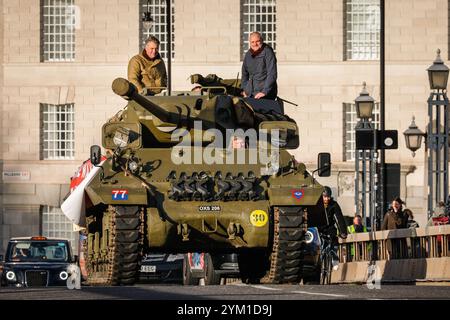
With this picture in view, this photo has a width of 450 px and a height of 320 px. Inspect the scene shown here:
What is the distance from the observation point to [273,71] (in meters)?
27.1

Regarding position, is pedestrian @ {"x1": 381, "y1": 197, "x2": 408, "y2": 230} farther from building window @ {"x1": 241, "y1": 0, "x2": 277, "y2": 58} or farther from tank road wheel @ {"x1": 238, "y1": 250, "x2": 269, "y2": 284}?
building window @ {"x1": 241, "y1": 0, "x2": 277, "y2": 58}

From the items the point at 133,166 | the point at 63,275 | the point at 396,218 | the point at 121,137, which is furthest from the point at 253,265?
the point at 63,275

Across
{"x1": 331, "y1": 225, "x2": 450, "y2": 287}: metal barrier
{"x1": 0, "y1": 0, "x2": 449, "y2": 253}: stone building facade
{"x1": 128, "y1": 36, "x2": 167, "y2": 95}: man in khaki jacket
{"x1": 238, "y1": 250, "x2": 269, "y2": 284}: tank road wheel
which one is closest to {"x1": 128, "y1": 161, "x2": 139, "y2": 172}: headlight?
{"x1": 238, "y1": 250, "x2": 269, "y2": 284}: tank road wheel

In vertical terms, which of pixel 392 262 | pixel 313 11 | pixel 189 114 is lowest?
pixel 392 262

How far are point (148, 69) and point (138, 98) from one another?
2.09m

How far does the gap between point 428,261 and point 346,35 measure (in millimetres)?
31125

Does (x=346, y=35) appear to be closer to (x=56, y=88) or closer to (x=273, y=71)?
(x=56, y=88)

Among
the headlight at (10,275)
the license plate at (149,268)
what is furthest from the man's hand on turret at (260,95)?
the license plate at (149,268)

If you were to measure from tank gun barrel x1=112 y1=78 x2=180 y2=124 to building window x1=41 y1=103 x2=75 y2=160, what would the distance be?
38133 mm

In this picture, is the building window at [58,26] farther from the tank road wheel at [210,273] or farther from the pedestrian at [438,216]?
the tank road wheel at [210,273]

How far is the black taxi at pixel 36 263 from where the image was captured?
3769 centimetres

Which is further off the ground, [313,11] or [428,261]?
[313,11]

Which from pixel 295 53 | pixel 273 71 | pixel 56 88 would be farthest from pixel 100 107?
pixel 273 71

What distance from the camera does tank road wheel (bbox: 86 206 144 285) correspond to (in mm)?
24359
